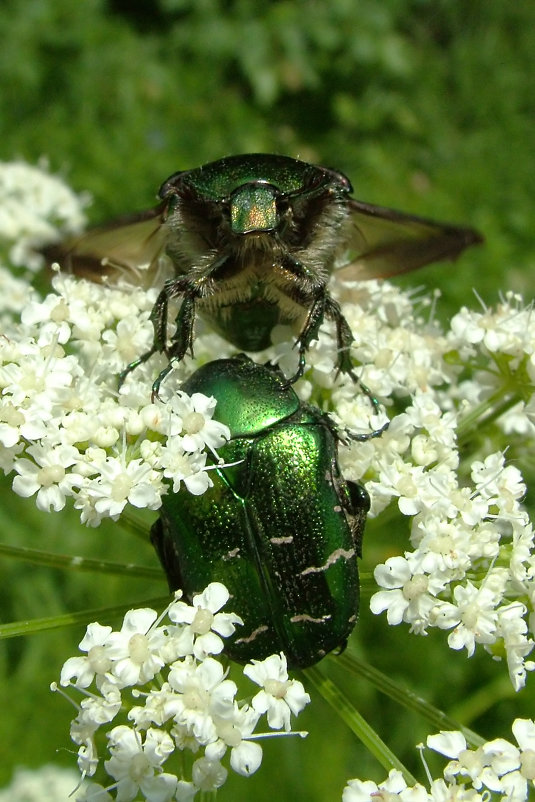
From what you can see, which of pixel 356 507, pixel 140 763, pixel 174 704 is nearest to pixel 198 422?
pixel 356 507

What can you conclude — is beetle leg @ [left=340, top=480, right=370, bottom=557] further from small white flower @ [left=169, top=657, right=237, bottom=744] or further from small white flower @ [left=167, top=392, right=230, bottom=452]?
small white flower @ [left=169, top=657, right=237, bottom=744]

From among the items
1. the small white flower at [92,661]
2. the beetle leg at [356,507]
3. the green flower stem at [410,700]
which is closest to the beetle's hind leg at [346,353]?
the beetle leg at [356,507]

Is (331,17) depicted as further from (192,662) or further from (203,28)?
(192,662)

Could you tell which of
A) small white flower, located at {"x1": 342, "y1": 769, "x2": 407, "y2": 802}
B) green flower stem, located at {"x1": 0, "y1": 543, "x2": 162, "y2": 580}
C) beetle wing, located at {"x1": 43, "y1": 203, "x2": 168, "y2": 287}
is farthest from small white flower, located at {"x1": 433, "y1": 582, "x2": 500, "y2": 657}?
beetle wing, located at {"x1": 43, "y1": 203, "x2": 168, "y2": 287}

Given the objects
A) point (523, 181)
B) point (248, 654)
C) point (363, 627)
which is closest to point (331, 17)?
point (523, 181)

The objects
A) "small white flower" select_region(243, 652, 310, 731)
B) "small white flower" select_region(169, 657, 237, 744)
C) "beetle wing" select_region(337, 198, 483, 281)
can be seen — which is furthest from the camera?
"beetle wing" select_region(337, 198, 483, 281)

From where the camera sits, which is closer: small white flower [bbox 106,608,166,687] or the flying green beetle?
small white flower [bbox 106,608,166,687]

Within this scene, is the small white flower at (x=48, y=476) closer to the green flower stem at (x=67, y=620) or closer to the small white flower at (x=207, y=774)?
the green flower stem at (x=67, y=620)
